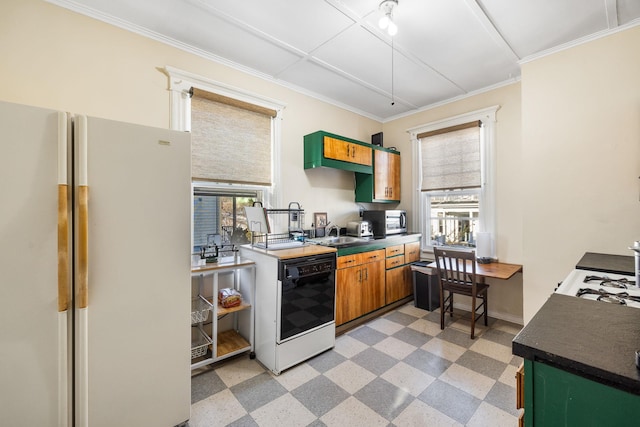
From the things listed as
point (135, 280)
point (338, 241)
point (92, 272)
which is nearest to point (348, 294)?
point (338, 241)

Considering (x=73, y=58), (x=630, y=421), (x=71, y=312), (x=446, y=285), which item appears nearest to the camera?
(x=630, y=421)

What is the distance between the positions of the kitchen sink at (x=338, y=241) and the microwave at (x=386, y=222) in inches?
15.6

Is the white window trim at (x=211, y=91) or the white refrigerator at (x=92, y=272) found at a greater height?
the white window trim at (x=211, y=91)

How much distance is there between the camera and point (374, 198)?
4.01 metres

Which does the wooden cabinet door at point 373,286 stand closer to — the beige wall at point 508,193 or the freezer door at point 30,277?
the beige wall at point 508,193

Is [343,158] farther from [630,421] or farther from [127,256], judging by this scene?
[630,421]

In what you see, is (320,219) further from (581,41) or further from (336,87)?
(581,41)

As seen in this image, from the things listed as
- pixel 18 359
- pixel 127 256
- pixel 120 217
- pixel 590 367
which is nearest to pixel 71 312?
pixel 18 359

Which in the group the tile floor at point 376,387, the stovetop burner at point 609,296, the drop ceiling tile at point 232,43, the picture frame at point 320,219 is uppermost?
the drop ceiling tile at point 232,43

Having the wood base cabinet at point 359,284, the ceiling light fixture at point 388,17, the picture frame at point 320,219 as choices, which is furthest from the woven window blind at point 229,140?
the ceiling light fixture at point 388,17

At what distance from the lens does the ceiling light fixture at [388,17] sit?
194 centimetres

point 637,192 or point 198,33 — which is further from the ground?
point 198,33

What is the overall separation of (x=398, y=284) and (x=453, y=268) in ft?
2.87

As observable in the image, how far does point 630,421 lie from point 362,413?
1540 millimetres
